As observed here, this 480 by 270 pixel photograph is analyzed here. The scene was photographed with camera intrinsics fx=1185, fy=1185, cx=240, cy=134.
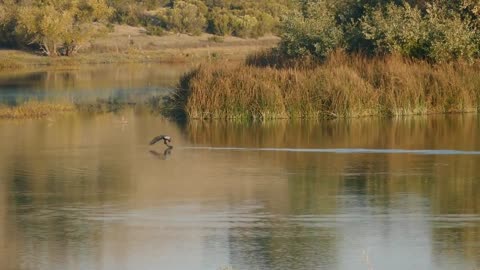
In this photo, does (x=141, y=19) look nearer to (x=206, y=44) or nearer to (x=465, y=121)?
(x=206, y=44)

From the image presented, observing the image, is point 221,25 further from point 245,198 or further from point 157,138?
point 245,198

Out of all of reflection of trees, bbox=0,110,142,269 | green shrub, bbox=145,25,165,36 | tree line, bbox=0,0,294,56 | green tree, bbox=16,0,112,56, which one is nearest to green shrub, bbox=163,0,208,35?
tree line, bbox=0,0,294,56

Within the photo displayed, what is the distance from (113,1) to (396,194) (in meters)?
52.0

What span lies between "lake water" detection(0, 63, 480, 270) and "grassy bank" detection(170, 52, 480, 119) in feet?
5.29

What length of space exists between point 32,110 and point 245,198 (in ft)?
44.4

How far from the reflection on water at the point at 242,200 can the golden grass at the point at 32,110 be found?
14.0ft

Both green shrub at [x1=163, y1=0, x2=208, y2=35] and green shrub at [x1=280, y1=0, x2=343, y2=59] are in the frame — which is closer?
green shrub at [x1=280, y1=0, x2=343, y2=59]

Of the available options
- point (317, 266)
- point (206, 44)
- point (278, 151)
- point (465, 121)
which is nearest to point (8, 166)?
point (278, 151)

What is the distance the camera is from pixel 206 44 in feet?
190

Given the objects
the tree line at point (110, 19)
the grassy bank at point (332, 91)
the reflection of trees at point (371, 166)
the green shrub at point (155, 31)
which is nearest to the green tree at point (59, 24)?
the tree line at point (110, 19)

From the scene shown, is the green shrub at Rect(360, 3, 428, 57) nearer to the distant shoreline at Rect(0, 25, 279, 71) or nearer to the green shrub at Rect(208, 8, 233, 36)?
the distant shoreline at Rect(0, 25, 279, 71)

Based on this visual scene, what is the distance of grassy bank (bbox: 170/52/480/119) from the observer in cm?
2525

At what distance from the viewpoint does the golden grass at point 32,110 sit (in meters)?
27.3

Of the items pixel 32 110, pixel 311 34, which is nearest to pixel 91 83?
pixel 32 110
